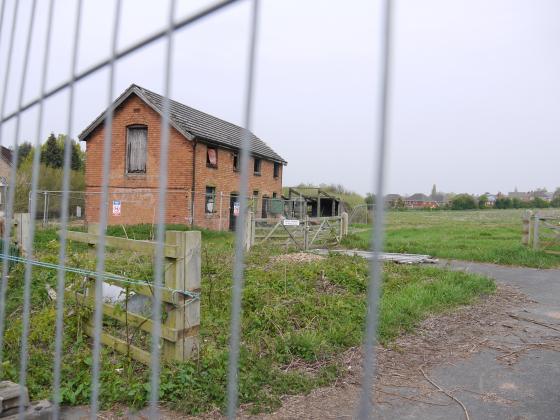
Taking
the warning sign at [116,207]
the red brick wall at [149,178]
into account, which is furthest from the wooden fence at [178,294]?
the warning sign at [116,207]

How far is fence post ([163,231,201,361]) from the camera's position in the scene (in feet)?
12.1

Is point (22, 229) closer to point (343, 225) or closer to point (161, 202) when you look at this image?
point (161, 202)

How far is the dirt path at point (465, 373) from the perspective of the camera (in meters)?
3.39

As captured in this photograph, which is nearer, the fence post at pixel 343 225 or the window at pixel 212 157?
the fence post at pixel 343 225

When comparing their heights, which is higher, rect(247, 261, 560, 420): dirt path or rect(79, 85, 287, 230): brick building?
rect(79, 85, 287, 230): brick building

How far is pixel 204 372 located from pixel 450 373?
228cm

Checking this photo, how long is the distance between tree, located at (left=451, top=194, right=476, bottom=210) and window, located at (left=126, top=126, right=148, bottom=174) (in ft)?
151

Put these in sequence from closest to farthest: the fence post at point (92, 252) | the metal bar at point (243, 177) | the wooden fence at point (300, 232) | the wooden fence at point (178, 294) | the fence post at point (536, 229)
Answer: the metal bar at point (243, 177)
the wooden fence at point (178, 294)
the fence post at point (92, 252)
the fence post at point (536, 229)
the wooden fence at point (300, 232)

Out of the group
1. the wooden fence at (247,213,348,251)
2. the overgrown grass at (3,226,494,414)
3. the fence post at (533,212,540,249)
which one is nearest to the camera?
the overgrown grass at (3,226,494,414)

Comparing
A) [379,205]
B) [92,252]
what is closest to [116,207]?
[92,252]

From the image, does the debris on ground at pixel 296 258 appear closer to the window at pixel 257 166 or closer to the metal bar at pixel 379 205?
the metal bar at pixel 379 205

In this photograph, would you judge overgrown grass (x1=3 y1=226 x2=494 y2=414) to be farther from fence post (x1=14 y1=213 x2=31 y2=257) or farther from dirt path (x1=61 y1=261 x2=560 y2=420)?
fence post (x1=14 y1=213 x2=31 y2=257)

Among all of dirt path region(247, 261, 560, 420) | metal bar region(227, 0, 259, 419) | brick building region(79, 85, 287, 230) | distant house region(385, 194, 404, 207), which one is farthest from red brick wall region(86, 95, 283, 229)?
distant house region(385, 194, 404, 207)

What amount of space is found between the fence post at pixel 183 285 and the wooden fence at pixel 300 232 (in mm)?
8343
